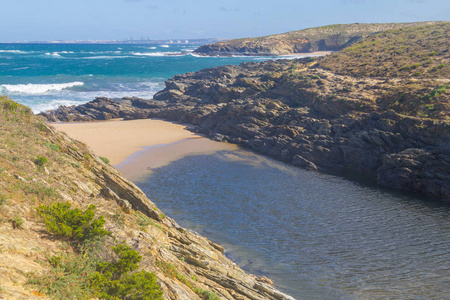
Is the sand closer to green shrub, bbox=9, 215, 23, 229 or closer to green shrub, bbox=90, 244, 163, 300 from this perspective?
green shrub, bbox=9, 215, 23, 229

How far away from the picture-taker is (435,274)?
59.9 feet

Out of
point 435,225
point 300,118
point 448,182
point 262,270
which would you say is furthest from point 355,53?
point 262,270

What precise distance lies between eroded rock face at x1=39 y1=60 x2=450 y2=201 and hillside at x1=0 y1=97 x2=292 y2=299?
20669 mm

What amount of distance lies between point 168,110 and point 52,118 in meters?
17.5

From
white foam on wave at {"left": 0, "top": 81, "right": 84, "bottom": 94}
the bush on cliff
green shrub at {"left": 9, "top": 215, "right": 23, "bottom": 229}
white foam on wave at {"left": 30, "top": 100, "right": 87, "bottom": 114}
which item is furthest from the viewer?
white foam on wave at {"left": 0, "top": 81, "right": 84, "bottom": 94}

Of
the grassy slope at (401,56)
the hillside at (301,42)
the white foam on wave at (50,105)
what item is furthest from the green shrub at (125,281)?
the hillside at (301,42)

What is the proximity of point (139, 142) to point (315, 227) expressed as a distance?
2724 centimetres

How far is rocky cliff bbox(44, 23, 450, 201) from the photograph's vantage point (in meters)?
31.5

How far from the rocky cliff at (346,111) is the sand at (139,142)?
9.81 feet

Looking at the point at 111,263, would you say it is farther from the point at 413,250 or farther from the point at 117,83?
the point at 117,83

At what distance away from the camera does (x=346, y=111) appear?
40.6m

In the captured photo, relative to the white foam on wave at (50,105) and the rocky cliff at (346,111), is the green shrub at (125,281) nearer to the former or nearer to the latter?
the rocky cliff at (346,111)

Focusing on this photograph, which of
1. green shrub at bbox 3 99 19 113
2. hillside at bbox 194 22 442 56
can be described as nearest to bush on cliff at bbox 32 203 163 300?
green shrub at bbox 3 99 19 113

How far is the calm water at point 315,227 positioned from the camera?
17.7 metres
